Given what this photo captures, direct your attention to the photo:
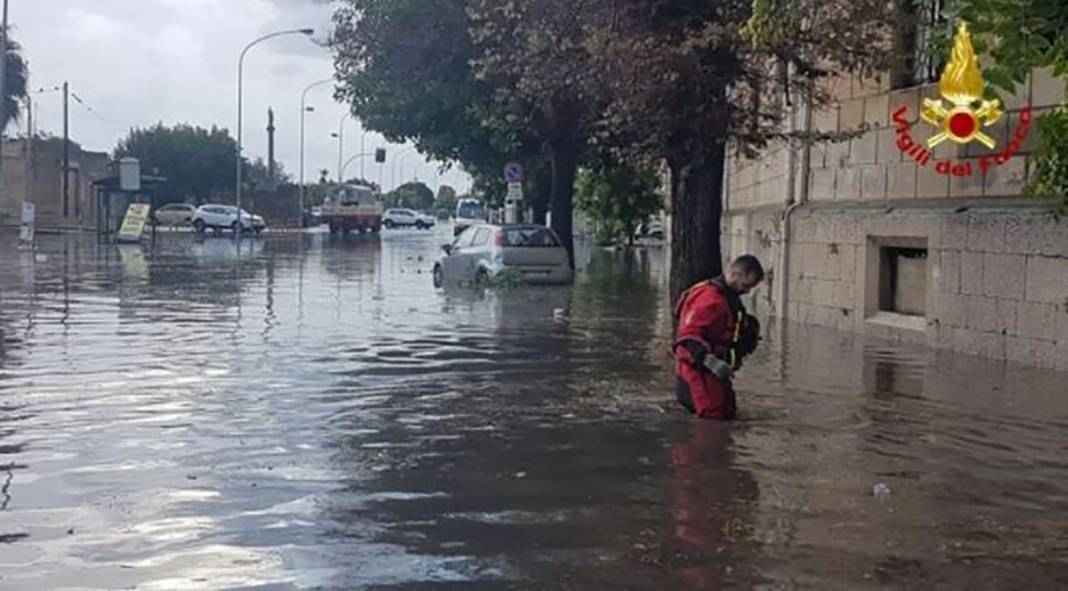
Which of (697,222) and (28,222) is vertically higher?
(697,222)

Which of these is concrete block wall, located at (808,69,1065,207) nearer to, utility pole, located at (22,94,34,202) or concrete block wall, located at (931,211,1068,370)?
concrete block wall, located at (931,211,1068,370)

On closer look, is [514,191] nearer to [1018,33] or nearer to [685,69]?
[685,69]

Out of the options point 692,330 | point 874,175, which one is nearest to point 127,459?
point 692,330


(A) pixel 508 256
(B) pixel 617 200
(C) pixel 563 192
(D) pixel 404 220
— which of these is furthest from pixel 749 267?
(D) pixel 404 220

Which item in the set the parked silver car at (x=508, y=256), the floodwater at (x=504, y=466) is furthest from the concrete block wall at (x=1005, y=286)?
the parked silver car at (x=508, y=256)

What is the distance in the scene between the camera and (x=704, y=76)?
14141mm

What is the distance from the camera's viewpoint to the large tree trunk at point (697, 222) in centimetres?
1567

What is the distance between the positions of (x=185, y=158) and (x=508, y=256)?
77.3 metres

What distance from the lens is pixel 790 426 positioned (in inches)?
387

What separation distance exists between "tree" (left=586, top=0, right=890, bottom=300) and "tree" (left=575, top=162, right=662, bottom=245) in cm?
3141

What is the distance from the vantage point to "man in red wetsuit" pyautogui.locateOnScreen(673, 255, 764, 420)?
9453 mm

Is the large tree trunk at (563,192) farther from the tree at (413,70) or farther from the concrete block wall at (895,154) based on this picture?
the concrete block wall at (895,154)

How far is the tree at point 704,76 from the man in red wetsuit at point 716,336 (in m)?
4.08

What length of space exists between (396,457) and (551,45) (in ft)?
24.9
